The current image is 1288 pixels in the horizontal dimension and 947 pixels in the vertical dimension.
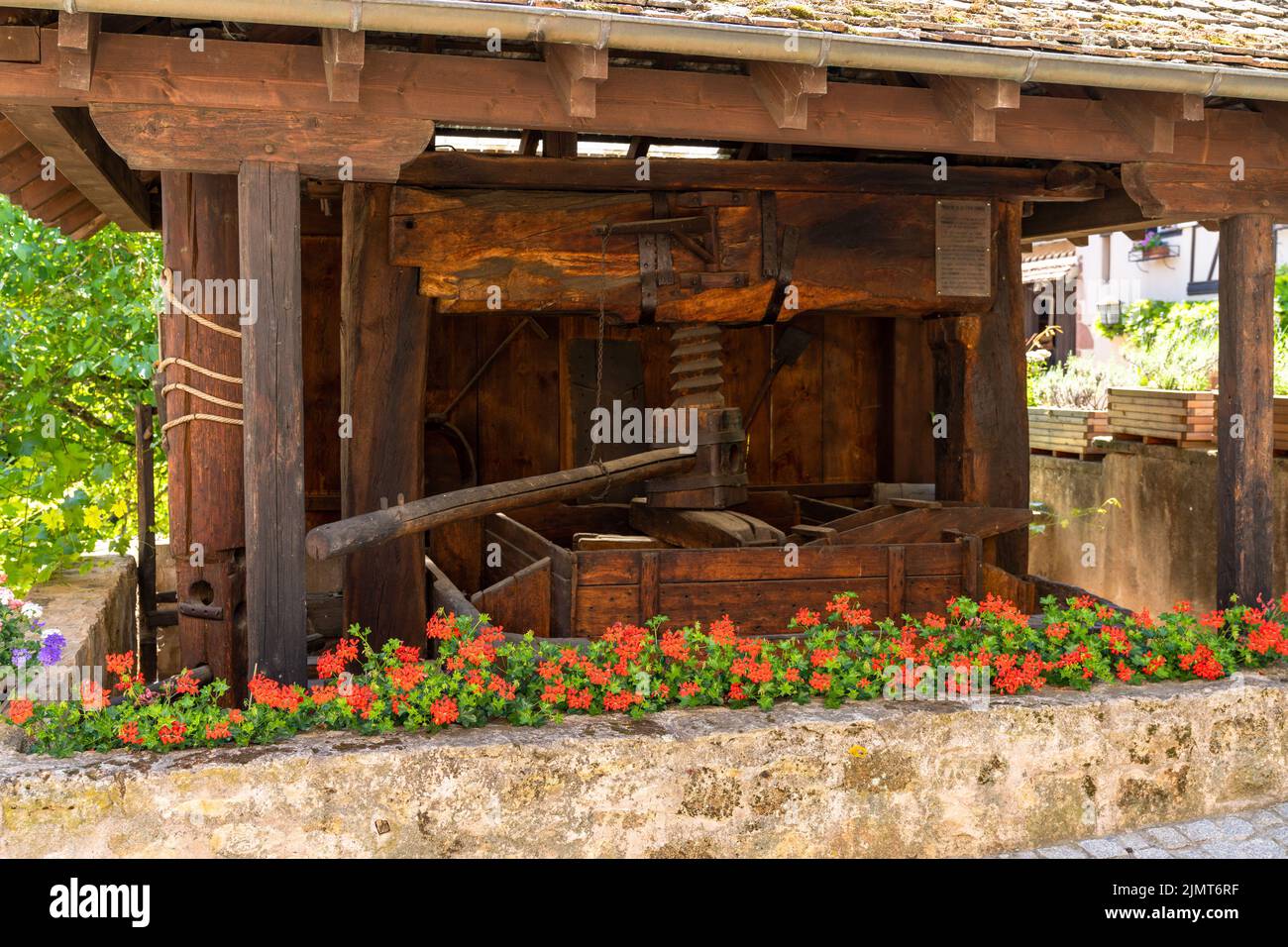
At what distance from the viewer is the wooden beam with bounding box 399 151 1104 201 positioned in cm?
586

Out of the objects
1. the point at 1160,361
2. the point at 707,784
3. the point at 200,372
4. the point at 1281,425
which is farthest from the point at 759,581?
the point at 1160,361

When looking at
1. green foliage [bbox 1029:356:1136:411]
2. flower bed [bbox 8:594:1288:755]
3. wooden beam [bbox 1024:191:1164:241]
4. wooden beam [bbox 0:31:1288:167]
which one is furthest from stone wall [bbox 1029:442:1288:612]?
wooden beam [bbox 0:31:1288:167]

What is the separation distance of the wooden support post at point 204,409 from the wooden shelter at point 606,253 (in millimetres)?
13

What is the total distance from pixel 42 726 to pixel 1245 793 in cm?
417

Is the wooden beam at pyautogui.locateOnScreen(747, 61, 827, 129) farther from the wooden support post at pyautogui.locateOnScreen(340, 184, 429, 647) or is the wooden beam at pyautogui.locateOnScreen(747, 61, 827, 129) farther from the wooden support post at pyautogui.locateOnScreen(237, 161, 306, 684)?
the wooden support post at pyautogui.locateOnScreen(340, 184, 429, 647)

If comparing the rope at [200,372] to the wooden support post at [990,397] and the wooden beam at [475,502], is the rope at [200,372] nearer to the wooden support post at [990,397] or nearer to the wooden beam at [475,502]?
the wooden beam at [475,502]

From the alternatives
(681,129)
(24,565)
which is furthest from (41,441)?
(681,129)

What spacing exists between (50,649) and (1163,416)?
760 centimetres

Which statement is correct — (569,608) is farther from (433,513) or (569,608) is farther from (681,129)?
(681,129)

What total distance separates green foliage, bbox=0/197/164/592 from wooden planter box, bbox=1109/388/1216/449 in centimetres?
695

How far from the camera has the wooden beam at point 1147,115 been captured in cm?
493

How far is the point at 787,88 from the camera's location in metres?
4.45

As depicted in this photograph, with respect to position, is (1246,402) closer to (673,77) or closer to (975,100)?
(975,100)

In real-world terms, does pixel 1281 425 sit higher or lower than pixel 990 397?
lower
